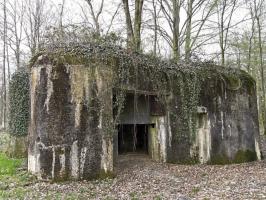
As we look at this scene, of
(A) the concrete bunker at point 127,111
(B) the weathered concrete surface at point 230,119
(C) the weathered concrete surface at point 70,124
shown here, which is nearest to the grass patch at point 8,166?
(A) the concrete bunker at point 127,111

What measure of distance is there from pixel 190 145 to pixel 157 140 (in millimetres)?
1174

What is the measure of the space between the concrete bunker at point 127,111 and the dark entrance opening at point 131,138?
0.14 feet

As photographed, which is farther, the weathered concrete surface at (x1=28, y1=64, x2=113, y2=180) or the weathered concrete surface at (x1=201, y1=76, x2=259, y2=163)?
the weathered concrete surface at (x1=201, y1=76, x2=259, y2=163)

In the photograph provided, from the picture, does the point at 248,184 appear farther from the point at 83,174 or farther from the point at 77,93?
the point at 77,93

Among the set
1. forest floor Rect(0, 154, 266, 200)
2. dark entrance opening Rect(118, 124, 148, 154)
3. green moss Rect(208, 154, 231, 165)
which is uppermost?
dark entrance opening Rect(118, 124, 148, 154)

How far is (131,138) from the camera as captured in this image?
1262cm

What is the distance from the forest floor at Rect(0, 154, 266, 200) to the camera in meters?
6.57

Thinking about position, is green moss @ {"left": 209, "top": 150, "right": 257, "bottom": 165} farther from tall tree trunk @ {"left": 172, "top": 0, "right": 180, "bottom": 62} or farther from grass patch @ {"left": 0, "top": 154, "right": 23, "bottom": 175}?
grass patch @ {"left": 0, "top": 154, "right": 23, "bottom": 175}

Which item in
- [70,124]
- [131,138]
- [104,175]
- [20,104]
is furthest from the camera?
[131,138]

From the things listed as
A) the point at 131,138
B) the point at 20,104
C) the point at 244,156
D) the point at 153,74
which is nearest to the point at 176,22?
the point at 131,138

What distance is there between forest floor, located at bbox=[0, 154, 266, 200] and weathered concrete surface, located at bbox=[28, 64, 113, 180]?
0.42 m

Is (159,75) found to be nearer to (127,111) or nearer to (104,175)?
(127,111)

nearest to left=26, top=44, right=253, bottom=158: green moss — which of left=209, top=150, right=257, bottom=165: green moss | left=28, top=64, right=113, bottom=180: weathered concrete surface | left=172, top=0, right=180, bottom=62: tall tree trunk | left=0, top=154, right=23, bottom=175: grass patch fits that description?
left=28, top=64, right=113, bottom=180: weathered concrete surface

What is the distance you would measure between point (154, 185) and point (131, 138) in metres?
5.27
